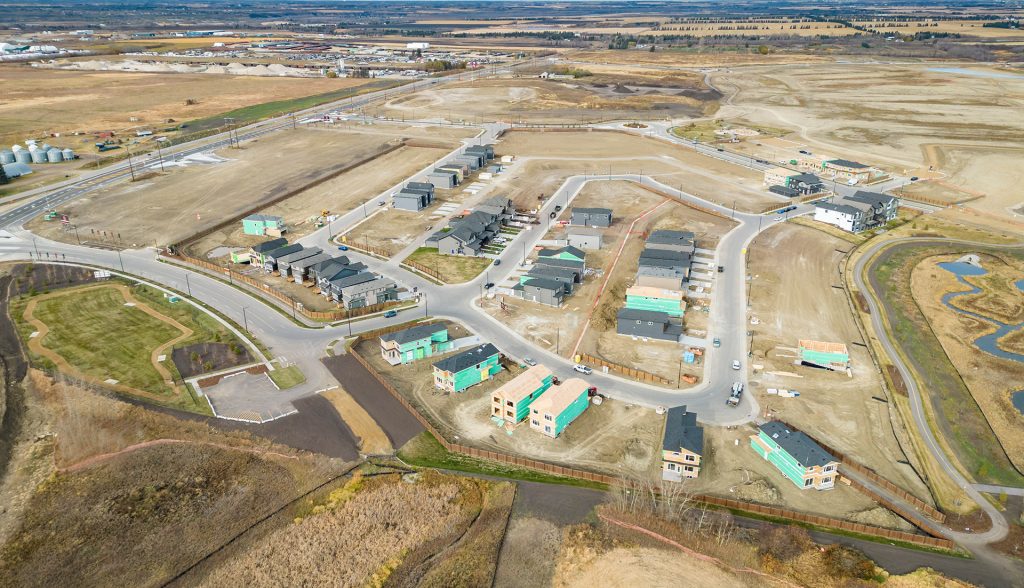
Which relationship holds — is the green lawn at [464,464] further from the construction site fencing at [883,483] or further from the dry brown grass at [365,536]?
the construction site fencing at [883,483]

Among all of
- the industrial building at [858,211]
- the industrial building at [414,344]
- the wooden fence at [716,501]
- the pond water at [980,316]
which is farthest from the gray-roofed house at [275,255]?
the pond water at [980,316]

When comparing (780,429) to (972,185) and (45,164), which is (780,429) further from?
(45,164)

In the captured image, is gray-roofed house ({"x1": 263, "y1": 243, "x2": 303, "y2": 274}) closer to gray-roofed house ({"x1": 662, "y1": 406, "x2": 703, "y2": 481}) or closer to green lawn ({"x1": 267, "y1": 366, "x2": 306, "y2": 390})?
green lawn ({"x1": 267, "y1": 366, "x2": 306, "y2": 390})

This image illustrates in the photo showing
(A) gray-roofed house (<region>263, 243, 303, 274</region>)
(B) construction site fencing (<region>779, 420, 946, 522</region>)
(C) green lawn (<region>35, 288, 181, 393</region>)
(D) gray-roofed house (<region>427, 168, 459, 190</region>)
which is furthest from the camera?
(D) gray-roofed house (<region>427, 168, 459, 190</region>)

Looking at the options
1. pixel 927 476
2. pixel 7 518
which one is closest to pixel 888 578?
pixel 927 476

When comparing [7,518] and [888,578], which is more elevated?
[888,578]

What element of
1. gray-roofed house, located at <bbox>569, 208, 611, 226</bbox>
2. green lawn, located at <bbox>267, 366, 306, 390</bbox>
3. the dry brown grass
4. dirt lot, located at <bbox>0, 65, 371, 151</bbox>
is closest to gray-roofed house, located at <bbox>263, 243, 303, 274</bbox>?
green lawn, located at <bbox>267, 366, 306, 390</bbox>
